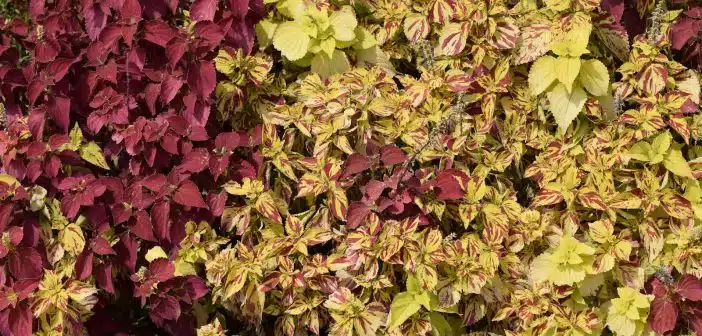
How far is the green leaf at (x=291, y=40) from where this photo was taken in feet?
8.01

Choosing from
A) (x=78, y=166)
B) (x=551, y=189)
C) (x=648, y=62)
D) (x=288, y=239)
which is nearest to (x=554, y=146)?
(x=551, y=189)

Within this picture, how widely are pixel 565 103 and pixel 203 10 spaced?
0.97m

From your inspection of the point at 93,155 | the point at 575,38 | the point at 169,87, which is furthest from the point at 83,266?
the point at 575,38

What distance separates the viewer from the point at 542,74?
2385 millimetres

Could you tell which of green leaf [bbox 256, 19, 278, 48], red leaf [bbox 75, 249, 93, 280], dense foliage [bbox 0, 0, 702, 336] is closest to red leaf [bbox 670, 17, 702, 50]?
dense foliage [bbox 0, 0, 702, 336]

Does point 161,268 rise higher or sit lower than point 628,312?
higher

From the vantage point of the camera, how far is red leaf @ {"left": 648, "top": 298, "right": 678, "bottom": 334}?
92.5 inches

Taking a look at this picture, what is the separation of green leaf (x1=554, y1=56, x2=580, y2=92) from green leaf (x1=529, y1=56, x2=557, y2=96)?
0.05 ft

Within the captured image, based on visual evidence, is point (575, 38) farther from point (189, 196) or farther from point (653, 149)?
point (189, 196)

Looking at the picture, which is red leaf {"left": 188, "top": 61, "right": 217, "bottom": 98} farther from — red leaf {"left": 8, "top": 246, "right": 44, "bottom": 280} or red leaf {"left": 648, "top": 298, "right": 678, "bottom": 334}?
red leaf {"left": 648, "top": 298, "right": 678, "bottom": 334}

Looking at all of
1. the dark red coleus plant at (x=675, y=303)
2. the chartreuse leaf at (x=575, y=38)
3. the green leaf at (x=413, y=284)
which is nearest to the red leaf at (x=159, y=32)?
the green leaf at (x=413, y=284)

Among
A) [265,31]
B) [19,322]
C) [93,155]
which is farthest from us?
[265,31]

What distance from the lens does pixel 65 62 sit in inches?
92.0

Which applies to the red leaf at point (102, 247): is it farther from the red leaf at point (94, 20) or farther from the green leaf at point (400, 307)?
the green leaf at point (400, 307)
